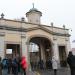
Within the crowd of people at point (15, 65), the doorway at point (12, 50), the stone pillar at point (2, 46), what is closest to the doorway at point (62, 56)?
the doorway at point (12, 50)

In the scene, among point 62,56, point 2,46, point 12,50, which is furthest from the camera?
point 62,56

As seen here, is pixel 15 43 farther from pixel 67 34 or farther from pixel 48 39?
pixel 67 34

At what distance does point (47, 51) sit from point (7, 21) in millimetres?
8577

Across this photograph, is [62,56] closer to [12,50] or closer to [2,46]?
[12,50]

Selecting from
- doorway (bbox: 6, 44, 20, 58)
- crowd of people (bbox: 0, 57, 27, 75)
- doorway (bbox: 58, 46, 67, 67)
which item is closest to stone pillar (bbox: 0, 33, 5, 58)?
doorway (bbox: 6, 44, 20, 58)

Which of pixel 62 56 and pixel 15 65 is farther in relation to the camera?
pixel 62 56

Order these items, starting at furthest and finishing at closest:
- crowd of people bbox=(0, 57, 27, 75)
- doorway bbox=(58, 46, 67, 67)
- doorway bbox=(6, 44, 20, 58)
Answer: doorway bbox=(58, 46, 67, 67), doorway bbox=(6, 44, 20, 58), crowd of people bbox=(0, 57, 27, 75)

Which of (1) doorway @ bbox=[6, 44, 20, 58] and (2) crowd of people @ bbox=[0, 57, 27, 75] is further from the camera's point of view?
(1) doorway @ bbox=[6, 44, 20, 58]

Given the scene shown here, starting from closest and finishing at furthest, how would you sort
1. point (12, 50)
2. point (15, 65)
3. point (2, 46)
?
1. point (15, 65)
2. point (2, 46)
3. point (12, 50)

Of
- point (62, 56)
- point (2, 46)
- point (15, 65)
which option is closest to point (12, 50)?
point (2, 46)

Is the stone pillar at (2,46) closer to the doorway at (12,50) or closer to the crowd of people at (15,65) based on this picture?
the doorway at (12,50)

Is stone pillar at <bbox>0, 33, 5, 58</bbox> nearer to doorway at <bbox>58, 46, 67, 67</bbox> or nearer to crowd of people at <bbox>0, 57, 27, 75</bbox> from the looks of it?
crowd of people at <bbox>0, 57, 27, 75</bbox>

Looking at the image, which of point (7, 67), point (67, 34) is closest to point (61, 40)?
point (67, 34)

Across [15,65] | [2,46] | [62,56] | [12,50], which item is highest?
[2,46]
